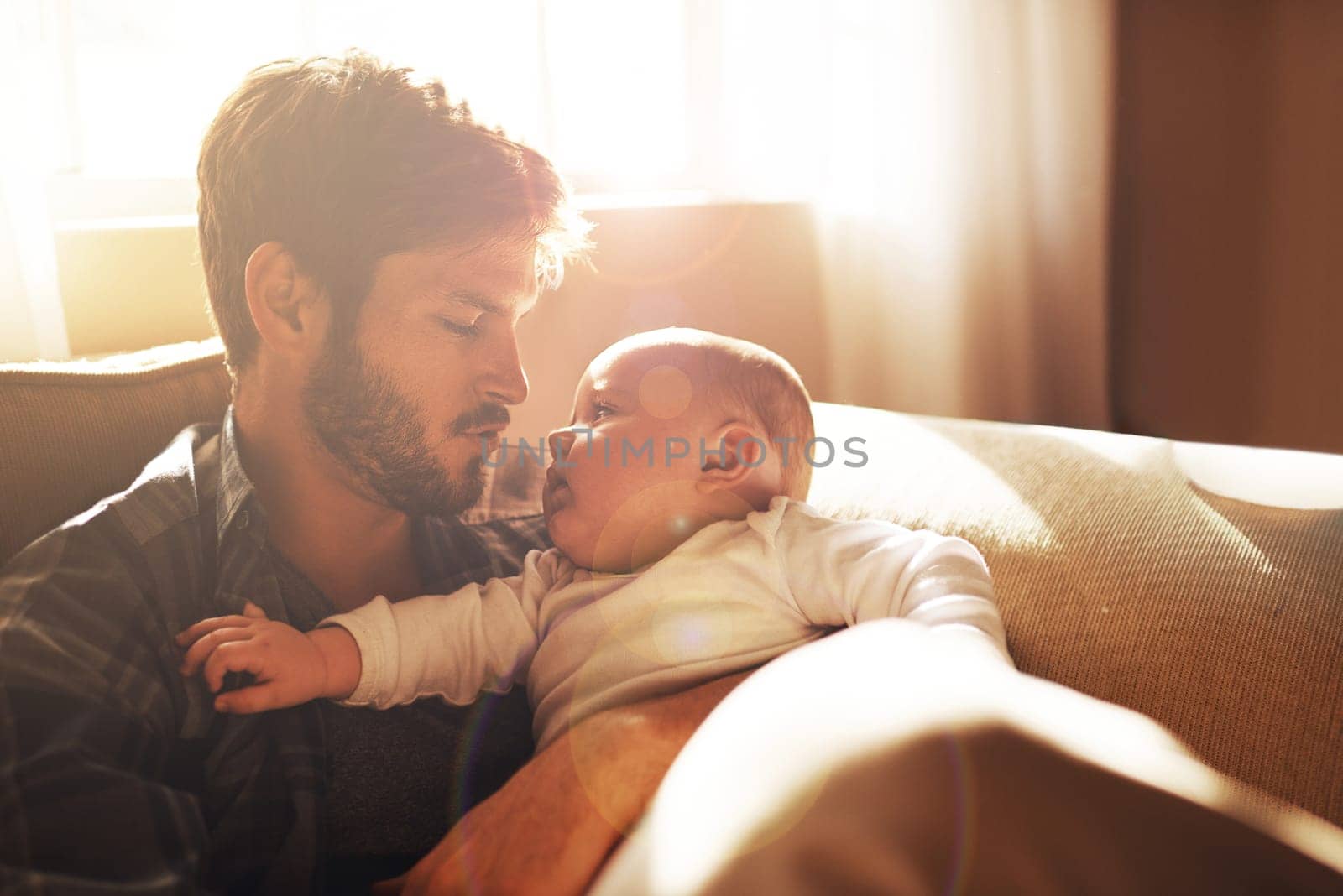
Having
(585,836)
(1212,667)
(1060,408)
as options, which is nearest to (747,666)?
(585,836)

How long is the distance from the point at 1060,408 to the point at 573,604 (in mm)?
2311

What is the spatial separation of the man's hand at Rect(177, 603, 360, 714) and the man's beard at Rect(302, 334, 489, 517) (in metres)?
0.25

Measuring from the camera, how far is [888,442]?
1461 mm

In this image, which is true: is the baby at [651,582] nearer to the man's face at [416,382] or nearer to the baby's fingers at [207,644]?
the baby's fingers at [207,644]

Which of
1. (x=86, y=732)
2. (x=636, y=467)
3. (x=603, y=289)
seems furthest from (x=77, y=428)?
(x=603, y=289)

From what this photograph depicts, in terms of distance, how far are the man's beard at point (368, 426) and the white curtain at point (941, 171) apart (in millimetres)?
1803

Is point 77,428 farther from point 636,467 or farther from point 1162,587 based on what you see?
point 1162,587

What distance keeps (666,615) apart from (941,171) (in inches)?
85.5

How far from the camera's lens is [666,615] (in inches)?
42.1

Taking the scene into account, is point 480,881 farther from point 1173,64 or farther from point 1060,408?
point 1173,64

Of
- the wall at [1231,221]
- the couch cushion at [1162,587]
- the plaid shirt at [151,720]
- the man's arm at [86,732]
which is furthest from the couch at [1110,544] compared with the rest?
the wall at [1231,221]

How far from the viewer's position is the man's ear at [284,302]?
1174 mm

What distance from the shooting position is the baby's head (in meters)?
1.16

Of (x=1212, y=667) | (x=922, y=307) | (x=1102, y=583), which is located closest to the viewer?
(x=1212, y=667)
